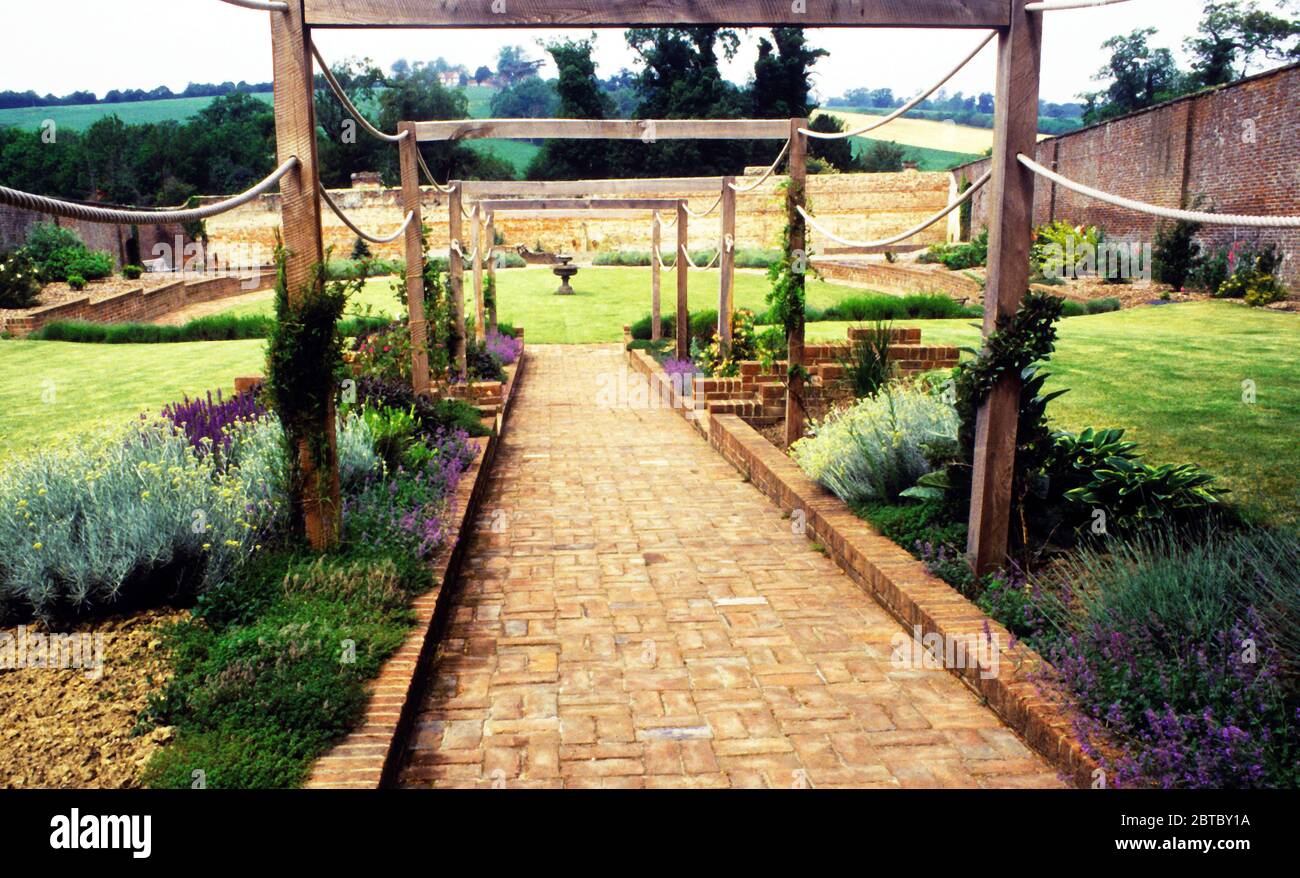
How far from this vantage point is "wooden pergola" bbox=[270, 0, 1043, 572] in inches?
167

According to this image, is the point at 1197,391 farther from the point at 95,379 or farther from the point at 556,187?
the point at 95,379

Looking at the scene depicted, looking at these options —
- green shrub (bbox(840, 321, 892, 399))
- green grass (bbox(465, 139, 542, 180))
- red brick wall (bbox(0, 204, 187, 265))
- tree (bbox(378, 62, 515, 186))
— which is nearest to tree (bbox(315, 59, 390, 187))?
tree (bbox(378, 62, 515, 186))

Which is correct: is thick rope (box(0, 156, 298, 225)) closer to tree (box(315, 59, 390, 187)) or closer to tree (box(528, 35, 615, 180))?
tree (box(315, 59, 390, 187))

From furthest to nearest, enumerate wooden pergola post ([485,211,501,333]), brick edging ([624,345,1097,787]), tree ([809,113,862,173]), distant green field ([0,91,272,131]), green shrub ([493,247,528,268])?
distant green field ([0,91,272,131]) < tree ([809,113,862,173]) < green shrub ([493,247,528,268]) < wooden pergola post ([485,211,501,333]) < brick edging ([624,345,1097,787])

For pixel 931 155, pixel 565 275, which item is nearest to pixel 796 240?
pixel 565 275

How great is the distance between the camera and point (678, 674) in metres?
3.99

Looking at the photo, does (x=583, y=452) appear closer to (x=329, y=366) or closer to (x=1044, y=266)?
(x=329, y=366)

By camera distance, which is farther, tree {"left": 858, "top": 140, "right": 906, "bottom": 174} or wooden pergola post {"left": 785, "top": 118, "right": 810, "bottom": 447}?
tree {"left": 858, "top": 140, "right": 906, "bottom": 174}

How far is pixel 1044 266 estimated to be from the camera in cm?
2330

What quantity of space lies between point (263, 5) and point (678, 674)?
325cm

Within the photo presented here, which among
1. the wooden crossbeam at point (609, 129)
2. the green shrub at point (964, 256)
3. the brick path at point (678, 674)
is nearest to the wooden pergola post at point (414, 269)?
the wooden crossbeam at point (609, 129)

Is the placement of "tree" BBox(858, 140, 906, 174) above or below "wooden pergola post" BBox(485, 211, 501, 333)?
above

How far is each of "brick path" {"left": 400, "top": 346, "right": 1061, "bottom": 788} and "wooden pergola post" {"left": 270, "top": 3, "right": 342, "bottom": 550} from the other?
928 millimetres

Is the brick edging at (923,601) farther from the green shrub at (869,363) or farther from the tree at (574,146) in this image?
the tree at (574,146)
